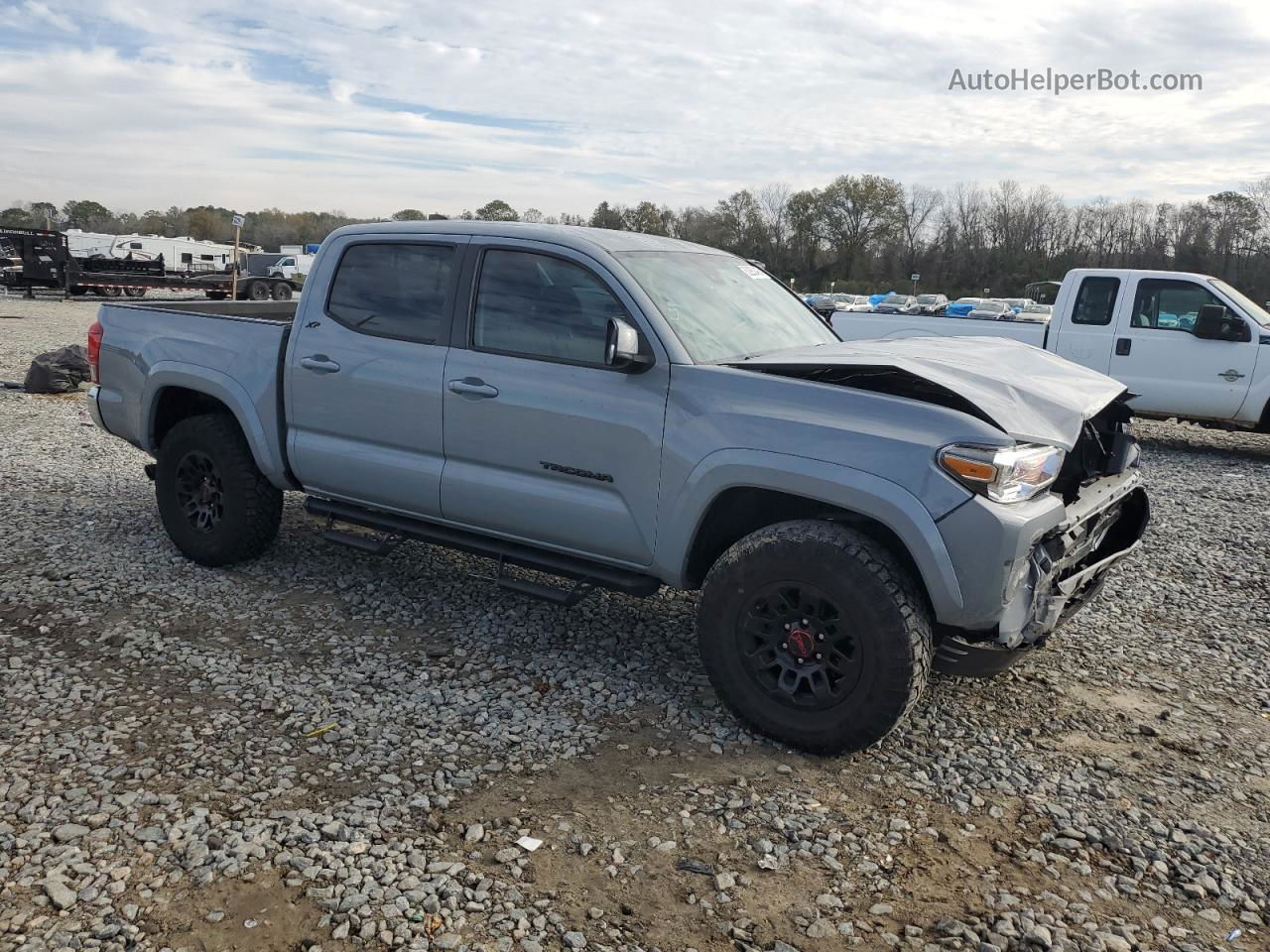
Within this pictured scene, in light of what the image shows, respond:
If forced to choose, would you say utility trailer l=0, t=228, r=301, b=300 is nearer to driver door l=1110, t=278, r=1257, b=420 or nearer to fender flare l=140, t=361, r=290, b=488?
driver door l=1110, t=278, r=1257, b=420

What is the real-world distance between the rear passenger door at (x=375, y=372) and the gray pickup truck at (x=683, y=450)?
0.01m

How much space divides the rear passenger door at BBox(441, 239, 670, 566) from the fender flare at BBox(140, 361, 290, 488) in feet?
3.91

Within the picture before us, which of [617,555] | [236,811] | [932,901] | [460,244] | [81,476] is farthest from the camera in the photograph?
[81,476]

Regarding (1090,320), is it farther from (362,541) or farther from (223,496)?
(223,496)

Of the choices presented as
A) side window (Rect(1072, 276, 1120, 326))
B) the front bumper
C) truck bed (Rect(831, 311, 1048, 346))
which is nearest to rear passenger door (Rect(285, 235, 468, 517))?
the front bumper

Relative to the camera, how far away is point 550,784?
3518 mm

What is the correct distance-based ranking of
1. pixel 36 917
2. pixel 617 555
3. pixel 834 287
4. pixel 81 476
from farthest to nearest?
pixel 834 287 < pixel 81 476 < pixel 617 555 < pixel 36 917

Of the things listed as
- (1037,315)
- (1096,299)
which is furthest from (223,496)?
(1037,315)

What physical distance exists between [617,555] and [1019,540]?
1.60 m

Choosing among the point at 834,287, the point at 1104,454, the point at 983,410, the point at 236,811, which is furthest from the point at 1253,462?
the point at 834,287

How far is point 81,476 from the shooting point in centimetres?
783

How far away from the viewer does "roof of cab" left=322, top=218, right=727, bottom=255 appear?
446 centimetres

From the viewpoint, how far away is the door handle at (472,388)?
14.4 feet

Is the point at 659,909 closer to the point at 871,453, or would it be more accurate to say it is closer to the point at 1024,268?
the point at 871,453
